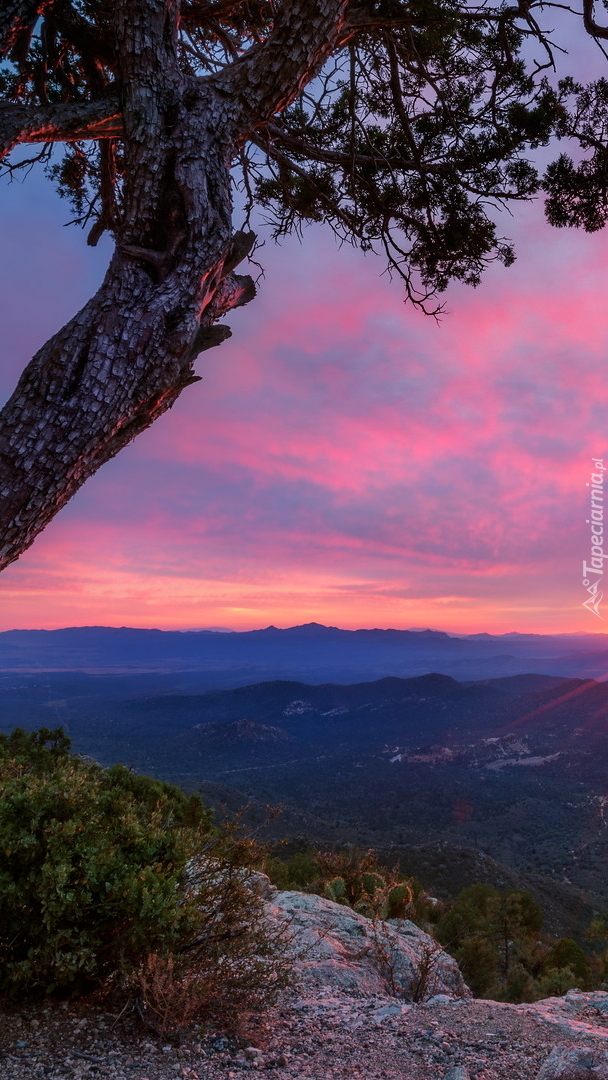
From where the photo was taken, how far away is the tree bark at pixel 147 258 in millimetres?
2799

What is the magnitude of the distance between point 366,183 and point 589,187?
2.17 metres

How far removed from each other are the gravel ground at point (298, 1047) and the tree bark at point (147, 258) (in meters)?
2.29

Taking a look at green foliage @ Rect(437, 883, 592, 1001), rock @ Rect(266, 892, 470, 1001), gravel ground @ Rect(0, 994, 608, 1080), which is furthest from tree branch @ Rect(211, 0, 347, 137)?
green foliage @ Rect(437, 883, 592, 1001)

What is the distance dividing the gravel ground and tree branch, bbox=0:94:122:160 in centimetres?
489

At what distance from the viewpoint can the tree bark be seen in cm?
280

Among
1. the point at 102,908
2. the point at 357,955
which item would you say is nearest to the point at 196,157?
the point at 102,908

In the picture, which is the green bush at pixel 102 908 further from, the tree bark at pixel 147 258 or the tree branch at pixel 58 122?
the tree branch at pixel 58 122

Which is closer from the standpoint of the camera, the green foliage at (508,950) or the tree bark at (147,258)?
the tree bark at (147,258)

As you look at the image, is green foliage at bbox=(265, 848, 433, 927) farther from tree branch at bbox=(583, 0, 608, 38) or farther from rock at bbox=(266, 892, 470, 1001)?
tree branch at bbox=(583, 0, 608, 38)

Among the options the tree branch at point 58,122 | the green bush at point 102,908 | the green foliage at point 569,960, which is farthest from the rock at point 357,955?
the green foliage at point 569,960

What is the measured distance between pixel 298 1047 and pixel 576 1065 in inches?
55.0

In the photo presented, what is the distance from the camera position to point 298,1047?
3256 mm

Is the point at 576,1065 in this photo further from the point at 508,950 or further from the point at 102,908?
the point at 508,950

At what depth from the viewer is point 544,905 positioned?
2641 cm
